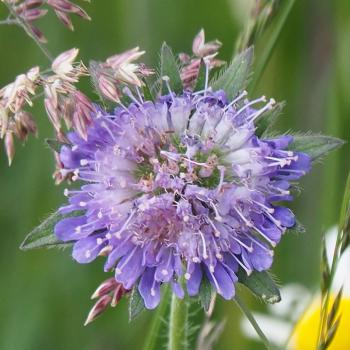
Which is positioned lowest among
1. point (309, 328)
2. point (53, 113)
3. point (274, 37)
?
point (309, 328)

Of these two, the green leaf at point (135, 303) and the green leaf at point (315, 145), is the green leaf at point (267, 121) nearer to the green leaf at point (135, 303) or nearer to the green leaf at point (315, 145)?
the green leaf at point (315, 145)

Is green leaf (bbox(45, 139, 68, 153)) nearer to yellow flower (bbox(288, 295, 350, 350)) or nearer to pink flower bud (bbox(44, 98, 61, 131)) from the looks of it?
pink flower bud (bbox(44, 98, 61, 131))

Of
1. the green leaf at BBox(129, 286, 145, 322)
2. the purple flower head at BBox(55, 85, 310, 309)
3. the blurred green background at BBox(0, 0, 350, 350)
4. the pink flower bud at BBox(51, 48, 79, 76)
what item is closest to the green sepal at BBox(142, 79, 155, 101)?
the purple flower head at BBox(55, 85, 310, 309)

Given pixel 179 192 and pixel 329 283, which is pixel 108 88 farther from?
pixel 329 283

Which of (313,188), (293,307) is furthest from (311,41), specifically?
(293,307)

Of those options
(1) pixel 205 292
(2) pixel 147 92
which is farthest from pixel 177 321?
(2) pixel 147 92

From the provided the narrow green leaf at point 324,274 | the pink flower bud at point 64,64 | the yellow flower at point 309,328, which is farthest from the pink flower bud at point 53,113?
the yellow flower at point 309,328
